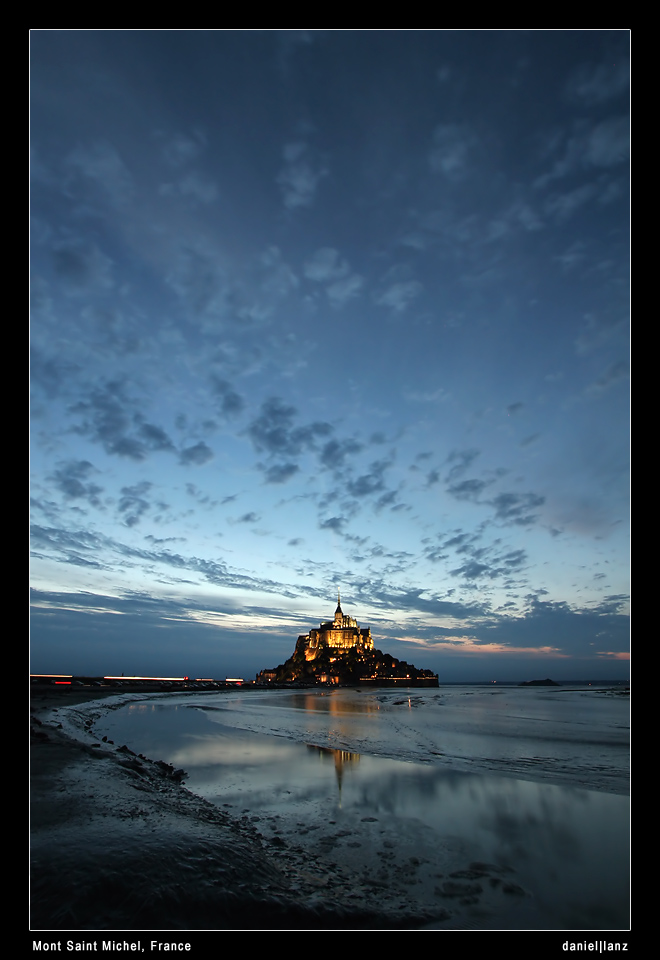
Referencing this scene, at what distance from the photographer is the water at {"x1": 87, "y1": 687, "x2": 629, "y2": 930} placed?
635 centimetres

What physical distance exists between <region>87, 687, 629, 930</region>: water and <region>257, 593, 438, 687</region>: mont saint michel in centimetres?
16031

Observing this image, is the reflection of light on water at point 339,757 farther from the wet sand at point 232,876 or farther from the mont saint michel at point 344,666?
the mont saint michel at point 344,666

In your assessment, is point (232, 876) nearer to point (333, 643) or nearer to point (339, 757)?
point (339, 757)

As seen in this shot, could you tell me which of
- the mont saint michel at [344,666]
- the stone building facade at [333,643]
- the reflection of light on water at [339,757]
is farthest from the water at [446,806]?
the stone building facade at [333,643]

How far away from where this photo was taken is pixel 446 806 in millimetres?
10156

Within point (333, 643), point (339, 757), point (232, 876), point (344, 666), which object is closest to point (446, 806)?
point (232, 876)
